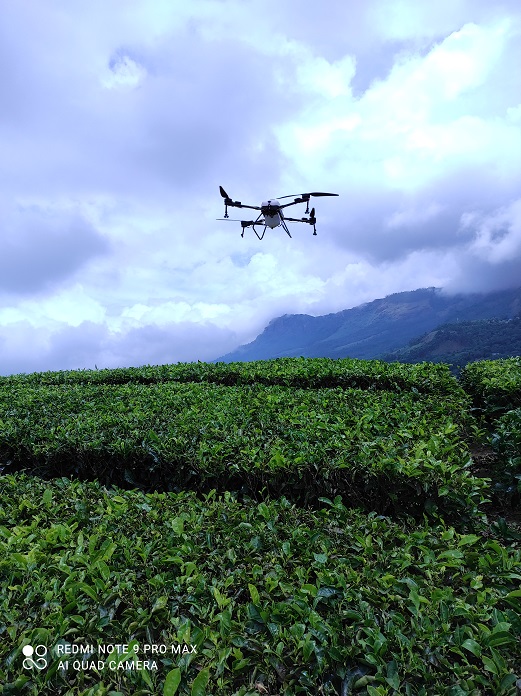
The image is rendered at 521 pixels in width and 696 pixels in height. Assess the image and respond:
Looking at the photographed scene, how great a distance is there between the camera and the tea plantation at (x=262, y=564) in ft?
6.50

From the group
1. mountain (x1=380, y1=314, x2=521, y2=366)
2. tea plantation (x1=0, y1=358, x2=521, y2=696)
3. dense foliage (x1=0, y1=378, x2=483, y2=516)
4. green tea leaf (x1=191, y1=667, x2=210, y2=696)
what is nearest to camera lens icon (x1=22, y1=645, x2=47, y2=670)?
tea plantation (x1=0, y1=358, x2=521, y2=696)

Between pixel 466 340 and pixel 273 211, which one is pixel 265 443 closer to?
pixel 273 211

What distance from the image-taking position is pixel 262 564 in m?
2.68

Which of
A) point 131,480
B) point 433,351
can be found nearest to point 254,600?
point 131,480

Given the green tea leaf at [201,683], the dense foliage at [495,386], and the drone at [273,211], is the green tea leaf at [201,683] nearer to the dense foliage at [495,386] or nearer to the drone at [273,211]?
the dense foliage at [495,386]

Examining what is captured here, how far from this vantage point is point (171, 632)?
2199 millimetres

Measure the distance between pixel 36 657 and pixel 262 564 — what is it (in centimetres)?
131

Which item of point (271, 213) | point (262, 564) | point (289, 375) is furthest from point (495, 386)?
point (271, 213)

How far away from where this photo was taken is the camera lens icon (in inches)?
80.1

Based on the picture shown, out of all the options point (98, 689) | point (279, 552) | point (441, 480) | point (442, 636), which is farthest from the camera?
point (441, 480)

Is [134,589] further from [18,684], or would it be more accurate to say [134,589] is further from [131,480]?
[131,480]

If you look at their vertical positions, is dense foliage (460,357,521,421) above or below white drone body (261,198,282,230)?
below

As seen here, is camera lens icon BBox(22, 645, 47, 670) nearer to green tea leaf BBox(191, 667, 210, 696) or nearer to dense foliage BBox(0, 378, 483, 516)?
green tea leaf BBox(191, 667, 210, 696)

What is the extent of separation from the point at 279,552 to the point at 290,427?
2.35 meters
